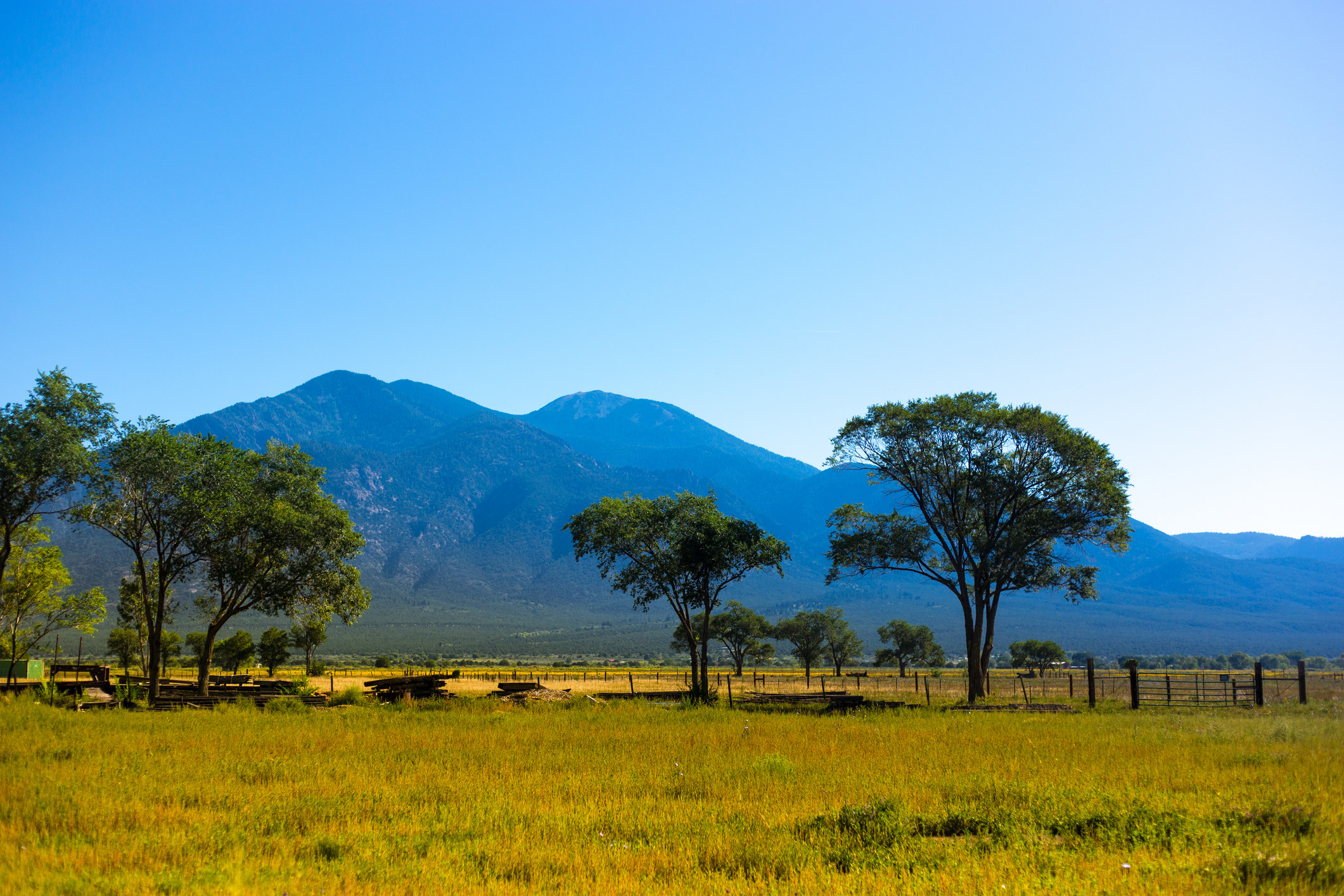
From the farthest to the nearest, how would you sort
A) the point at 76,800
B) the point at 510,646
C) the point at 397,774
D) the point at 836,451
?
1. the point at 510,646
2. the point at 836,451
3. the point at 397,774
4. the point at 76,800

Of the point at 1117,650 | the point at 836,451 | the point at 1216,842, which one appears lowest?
the point at 1117,650

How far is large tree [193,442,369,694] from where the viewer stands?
3700 centimetres

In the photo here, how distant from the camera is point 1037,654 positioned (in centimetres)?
11206

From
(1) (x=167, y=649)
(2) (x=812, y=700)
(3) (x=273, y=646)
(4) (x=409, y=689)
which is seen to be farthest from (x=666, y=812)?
(1) (x=167, y=649)

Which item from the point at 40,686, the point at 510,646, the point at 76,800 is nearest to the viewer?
the point at 76,800

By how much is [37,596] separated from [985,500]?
60269 mm

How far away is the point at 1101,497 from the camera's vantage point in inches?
1577

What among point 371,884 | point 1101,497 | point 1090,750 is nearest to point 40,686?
point 371,884

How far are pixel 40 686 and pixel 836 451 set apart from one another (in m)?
39.6

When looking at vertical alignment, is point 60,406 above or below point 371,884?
above

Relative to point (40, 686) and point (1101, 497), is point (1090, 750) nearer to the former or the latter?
point (1101, 497)

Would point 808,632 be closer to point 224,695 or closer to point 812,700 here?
point 812,700

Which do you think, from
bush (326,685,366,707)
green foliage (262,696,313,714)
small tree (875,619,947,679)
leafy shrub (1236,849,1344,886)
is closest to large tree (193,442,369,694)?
bush (326,685,366,707)

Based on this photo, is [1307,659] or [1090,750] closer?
[1090,750]
